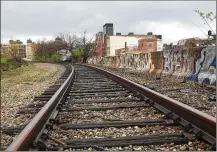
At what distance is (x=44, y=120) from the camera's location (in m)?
4.69

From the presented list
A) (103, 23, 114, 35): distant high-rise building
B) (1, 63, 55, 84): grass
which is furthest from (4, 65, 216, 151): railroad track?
(103, 23, 114, 35): distant high-rise building

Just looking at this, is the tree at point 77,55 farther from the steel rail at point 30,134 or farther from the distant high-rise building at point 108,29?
the steel rail at point 30,134

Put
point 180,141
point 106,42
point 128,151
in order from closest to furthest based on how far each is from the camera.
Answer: point 128,151 < point 180,141 < point 106,42

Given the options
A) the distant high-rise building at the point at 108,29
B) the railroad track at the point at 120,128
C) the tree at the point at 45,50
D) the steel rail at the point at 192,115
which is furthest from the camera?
the distant high-rise building at the point at 108,29

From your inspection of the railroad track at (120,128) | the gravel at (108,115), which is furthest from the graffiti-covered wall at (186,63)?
the railroad track at (120,128)

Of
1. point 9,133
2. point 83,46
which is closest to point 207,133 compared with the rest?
point 9,133

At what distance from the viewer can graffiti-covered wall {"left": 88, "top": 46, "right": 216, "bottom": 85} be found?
1041 cm

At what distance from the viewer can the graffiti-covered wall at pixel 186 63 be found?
10.4 meters

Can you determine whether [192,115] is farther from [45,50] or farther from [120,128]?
[45,50]

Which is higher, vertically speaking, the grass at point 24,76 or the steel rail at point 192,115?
the steel rail at point 192,115

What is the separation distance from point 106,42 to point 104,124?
315 feet

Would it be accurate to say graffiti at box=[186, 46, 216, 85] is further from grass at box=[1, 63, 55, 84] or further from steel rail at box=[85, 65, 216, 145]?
grass at box=[1, 63, 55, 84]

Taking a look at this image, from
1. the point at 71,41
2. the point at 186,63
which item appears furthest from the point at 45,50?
the point at 186,63

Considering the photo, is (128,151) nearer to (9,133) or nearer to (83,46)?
(9,133)
